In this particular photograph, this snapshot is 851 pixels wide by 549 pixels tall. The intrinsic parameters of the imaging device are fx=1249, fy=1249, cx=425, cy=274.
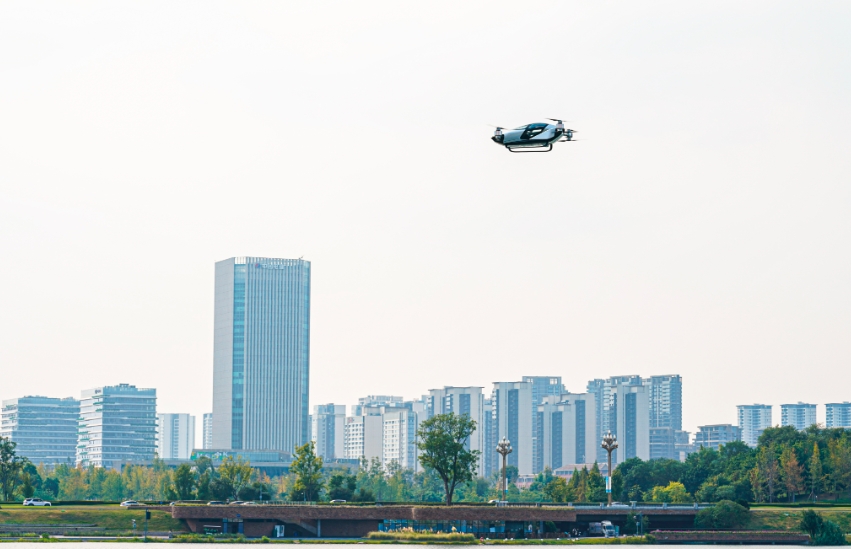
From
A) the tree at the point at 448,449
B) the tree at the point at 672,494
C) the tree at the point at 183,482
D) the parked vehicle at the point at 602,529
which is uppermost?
the tree at the point at 448,449

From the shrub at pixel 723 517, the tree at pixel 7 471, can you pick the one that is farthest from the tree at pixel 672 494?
the tree at pixel 7 471

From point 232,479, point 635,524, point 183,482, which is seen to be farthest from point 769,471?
point 183,482

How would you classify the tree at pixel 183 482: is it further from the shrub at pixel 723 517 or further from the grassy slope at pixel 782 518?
the grassy slope at pixel 782 518

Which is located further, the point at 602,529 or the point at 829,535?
the point at 602,529

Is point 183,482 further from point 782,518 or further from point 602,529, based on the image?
point 782,518

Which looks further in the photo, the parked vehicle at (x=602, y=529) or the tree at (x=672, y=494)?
the tree at (x=672, y=494)

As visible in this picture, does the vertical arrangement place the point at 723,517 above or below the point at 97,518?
below

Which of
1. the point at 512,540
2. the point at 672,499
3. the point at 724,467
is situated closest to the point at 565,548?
the point at 512,540
